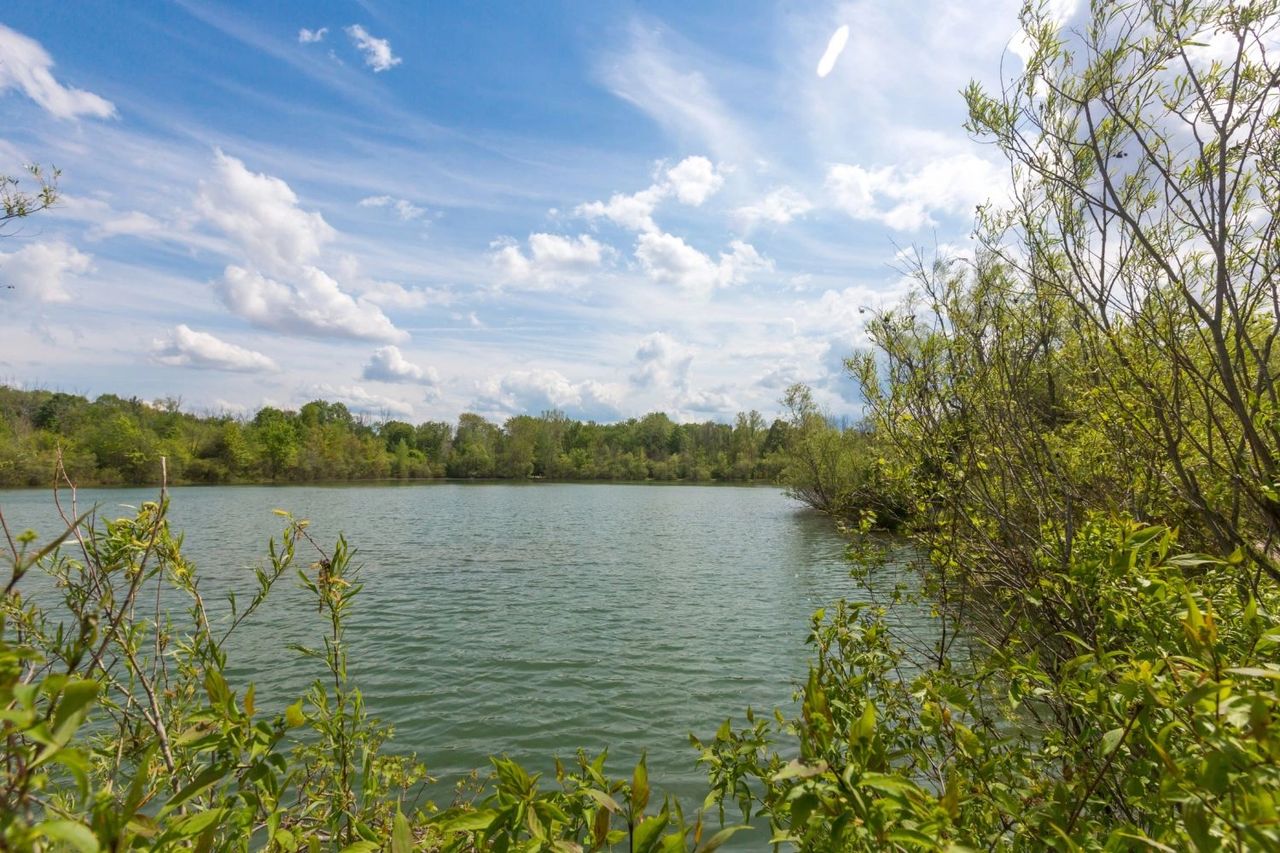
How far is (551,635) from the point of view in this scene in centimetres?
1409

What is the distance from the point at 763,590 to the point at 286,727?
18201 millimetres

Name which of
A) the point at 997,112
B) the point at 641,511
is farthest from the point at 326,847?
the point at 641,511

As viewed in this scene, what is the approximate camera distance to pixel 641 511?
48.2 metres

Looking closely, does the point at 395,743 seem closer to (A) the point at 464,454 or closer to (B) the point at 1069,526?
(B) the point at 1069,526

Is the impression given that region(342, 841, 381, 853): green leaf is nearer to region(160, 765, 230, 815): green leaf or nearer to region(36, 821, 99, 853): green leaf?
region(160, 765, 230, 815): green leaf

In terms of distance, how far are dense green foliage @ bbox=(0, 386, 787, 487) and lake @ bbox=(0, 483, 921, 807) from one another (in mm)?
27469

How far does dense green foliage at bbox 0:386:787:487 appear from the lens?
206ft

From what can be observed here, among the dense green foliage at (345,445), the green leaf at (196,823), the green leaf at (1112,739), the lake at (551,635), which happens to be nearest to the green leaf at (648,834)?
the green leaf at (196,823)

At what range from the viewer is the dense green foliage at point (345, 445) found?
62781 mm

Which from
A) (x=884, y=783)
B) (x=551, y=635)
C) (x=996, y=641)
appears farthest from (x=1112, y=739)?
(x=551, y=635)

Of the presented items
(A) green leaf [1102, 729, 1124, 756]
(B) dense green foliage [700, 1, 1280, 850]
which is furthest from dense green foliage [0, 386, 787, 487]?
(A) green leaf [1102, 729, 1124, 756]

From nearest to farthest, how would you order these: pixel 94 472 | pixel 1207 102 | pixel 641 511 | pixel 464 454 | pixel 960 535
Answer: pixel 1207 102
pixel 960 535
pixel 641 511
pixel 94 472
pixel 464 454

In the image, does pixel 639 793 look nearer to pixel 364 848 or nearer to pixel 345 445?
pixel 364 848

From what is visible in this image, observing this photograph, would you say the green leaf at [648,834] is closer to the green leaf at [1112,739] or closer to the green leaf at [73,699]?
the green leaf at [73,699]
